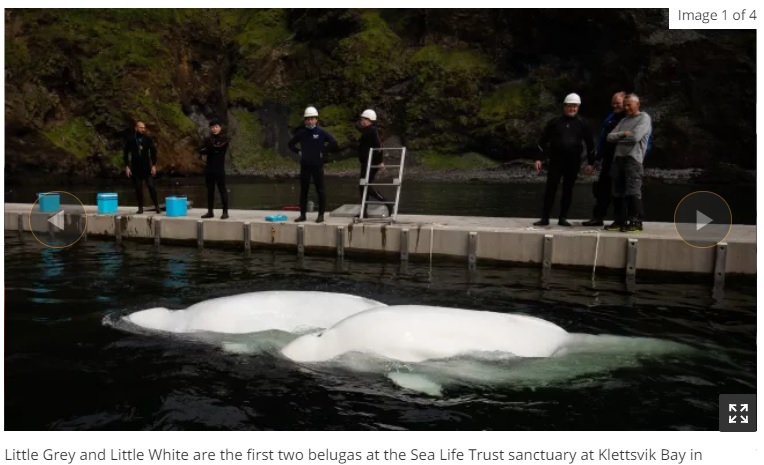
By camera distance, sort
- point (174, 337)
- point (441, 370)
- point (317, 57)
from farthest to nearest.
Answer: point (317, 57) → point (174, 337) → point (441, 370)

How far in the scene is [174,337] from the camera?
22.5 ft

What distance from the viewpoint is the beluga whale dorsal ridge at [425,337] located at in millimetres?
5801

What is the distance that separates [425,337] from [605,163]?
22.3 ft

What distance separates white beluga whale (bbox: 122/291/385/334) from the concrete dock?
15.7ft

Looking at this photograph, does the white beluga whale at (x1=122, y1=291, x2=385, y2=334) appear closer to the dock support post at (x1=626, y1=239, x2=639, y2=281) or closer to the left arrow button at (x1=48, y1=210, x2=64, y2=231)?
the dock support post at (x1=626, y1=239, x2=639, y2=281)

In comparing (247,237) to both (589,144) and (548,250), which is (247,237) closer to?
(548,250)

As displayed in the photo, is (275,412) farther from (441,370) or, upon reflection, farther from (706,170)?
(706,170)

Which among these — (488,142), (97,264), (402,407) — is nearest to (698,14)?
(402,407)

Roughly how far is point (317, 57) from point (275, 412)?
263 ft

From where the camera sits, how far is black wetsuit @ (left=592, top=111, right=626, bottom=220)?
1080 cm

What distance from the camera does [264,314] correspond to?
6945mm

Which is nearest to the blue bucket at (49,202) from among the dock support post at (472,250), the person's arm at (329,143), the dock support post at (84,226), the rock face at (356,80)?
the dock support post at (84,226)

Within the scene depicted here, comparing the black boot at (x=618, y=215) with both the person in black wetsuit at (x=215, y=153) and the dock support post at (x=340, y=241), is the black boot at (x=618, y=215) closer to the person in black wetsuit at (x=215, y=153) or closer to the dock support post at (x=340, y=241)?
the dock support post at (x=340, y=241)

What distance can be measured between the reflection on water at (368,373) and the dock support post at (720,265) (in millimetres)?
213
